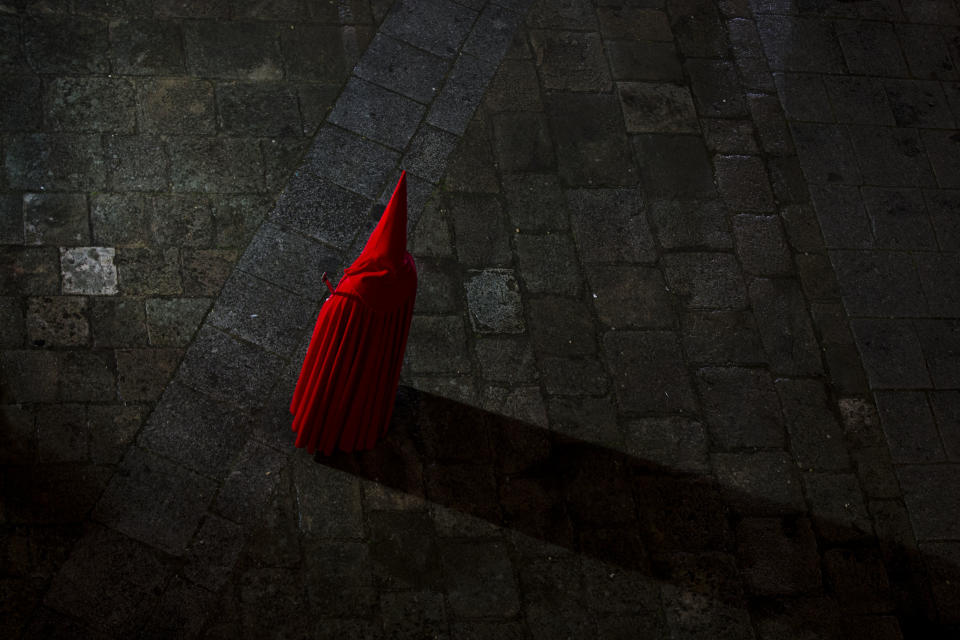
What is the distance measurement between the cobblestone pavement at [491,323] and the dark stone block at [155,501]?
0.05 feet

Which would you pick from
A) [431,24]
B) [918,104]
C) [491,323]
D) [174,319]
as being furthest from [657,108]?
[174,319]

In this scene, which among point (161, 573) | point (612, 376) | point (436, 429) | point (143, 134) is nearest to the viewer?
point (161, 573)

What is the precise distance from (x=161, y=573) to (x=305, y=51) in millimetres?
3561

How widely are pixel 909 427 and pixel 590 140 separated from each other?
265 cm

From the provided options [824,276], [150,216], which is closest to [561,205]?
[824,276]

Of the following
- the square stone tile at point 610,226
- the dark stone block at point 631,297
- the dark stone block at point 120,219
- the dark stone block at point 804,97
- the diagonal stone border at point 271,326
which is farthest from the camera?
the dark stone block at point 804,97

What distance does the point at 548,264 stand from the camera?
5770 mm

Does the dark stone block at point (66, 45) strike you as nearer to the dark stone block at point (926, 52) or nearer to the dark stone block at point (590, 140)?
the dark stone block at point (590, 140)

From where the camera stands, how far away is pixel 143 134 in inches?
230

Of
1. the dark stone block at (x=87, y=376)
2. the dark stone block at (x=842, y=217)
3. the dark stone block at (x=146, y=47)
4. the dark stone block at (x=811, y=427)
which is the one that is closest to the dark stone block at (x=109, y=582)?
the dark stone block at (x=87, y=376)

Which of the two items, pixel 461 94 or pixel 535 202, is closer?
pixel 535 202

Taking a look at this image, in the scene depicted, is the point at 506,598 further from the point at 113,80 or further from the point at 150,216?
the point at 113,80

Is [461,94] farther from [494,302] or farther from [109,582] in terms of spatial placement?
[109,582]

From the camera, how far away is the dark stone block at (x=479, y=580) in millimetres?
4605
